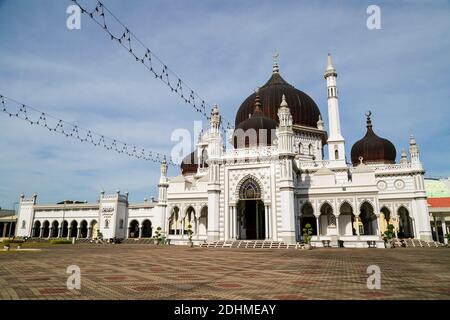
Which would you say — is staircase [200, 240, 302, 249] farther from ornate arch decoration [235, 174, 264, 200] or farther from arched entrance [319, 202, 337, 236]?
arched entrance [319, 202, 337, 236]

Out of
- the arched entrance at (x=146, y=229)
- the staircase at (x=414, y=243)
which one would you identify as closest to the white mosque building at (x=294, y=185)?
the staircase at (x=414, y=243)

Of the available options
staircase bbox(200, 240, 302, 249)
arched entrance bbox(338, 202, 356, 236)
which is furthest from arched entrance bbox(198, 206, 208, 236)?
arched entrance bbox(338, 202, 356, 236)

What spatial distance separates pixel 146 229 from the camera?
57.0m

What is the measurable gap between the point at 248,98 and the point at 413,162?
23318 mm

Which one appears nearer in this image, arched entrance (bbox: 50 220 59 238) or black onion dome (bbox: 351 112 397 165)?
black onion dome (bbox: 351 112 397 165)

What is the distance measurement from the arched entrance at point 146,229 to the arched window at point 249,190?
90.5ft

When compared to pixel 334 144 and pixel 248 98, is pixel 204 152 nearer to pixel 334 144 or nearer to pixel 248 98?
pixel 248 98

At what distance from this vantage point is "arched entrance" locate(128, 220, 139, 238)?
57.0 meters

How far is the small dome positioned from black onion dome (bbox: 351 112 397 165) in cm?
1415

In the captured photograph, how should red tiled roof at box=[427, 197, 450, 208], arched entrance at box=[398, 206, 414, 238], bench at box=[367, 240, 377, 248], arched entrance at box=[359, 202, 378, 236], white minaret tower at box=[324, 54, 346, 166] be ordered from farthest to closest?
red tiled roof at box=[427, 197, 450, 208], white minaret tower at box=[324, 54, 346, 166], arched entrance at box=[398, 206, 414, 238], arched entrance at box=[359, 202, 378, 236], bench at box=[367, 240, 377, 248]

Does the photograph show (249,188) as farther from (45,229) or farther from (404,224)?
(45,229)

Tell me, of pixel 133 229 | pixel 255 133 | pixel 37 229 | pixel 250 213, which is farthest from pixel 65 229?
pixel 255 133

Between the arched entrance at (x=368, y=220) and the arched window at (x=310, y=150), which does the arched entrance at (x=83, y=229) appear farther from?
the arched entrance at (x=368, y=220)

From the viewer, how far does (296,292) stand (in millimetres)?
7609
